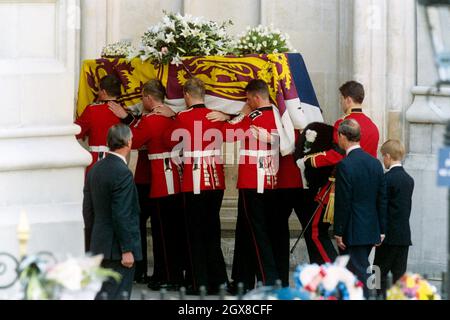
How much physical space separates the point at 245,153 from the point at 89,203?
1.97 m

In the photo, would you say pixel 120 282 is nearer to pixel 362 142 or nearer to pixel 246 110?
pixel 246 110

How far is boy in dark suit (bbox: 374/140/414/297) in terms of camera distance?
10156 millimetres

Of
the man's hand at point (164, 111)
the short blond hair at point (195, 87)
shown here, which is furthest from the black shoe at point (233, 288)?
the short blond hair at point (195, 87)

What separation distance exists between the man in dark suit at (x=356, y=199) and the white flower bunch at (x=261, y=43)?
148cm

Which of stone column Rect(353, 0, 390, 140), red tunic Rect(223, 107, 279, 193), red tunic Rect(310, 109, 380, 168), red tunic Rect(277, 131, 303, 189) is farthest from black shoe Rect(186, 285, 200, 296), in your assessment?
stone column Rect(353, 0, 390, 140)

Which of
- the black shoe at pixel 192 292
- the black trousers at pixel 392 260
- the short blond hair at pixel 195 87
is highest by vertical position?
the short blond hair at pixel 195 87

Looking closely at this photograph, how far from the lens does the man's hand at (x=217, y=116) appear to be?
35.1 ft

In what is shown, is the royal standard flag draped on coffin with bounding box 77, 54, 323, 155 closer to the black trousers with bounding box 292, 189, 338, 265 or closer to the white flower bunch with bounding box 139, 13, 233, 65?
the white flower bunch with bounding box 139, 13, 233, 65

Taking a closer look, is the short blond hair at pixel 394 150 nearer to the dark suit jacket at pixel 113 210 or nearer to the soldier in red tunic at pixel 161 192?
the soldier in red tunic at pixel 161 192

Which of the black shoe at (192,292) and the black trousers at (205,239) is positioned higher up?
the black trousers at (205,239)

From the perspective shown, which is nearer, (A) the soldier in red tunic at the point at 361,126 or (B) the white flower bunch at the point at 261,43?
(A) the soldier in red tunic at the point at 361,126
